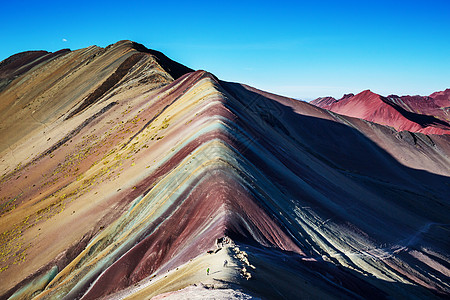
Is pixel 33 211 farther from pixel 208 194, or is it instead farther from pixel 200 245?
pixel 200 245

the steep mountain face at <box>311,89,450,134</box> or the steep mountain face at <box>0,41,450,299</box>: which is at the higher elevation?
the steep mountain face at <box>311,89,450,134</box>

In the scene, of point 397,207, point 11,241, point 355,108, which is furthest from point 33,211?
point 355,108

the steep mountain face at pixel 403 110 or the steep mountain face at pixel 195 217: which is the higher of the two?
the steep mountain face at pixel 403 110

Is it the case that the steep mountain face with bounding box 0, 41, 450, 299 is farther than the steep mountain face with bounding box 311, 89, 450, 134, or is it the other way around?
the steep mountain face with bounding box 311, 89, 450, 134

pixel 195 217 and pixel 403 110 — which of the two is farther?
pixel 403 110

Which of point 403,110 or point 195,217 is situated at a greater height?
point 403,110

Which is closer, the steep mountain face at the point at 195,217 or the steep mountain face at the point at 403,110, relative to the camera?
the steep mountain face at the point at 195,217
